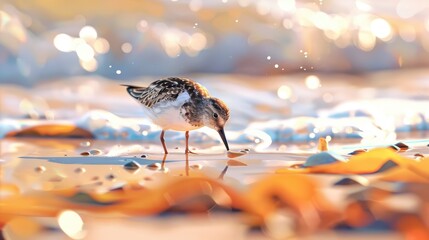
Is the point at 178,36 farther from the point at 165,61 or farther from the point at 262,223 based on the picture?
the point at 262,223

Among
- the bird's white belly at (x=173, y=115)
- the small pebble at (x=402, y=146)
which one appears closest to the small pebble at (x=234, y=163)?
the bird's white belly at (x=173, y=115)

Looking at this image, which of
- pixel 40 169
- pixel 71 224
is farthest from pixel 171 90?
pixel 71 224

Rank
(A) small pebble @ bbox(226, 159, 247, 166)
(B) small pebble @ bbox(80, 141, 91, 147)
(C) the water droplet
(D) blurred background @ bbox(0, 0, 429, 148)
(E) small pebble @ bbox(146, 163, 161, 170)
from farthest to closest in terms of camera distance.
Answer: (D) blurred background @ bbox(0, 0, 429, 148) < (B) small pebble @ bbox(80, 141, 91, 147) < (A) small pebble @ bbox(226, 159, 247, 166) < (E) small pebble @ bbox(146, 163, 161, 170) < (C) the water droplet

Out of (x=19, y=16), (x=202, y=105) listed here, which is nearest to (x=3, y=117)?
(x=19, y=16)

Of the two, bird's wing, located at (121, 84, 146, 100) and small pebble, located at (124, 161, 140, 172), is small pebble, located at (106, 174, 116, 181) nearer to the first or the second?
small pebble, located at (124, 161, 140, 172)

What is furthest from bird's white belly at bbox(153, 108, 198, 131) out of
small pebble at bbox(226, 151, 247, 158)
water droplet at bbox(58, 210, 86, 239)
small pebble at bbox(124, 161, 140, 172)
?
water droplet at bbox(58, 210, 86, 239)

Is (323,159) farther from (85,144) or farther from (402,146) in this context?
(85,144)
